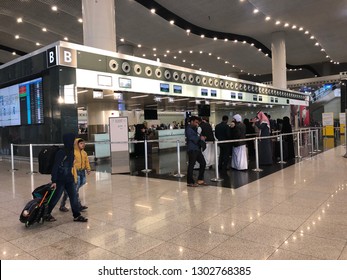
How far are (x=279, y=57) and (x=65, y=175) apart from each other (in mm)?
18231

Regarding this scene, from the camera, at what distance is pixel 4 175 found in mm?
8219

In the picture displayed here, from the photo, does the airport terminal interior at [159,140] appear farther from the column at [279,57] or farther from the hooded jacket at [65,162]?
the hooded jacket at [65,162]

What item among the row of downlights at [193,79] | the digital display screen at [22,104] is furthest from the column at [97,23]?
the digital display screen at [22,104]

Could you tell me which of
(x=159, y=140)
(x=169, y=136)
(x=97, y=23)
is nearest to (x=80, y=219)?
(x=159, y=140)

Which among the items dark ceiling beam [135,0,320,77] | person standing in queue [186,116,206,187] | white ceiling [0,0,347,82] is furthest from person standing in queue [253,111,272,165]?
dark ceiling beam [135,0,320,77]

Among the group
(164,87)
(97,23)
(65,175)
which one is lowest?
(65,175)

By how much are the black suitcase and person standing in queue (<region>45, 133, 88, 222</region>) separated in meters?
0.09

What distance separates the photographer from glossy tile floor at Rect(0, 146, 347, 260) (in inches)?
115

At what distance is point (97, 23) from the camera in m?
8.66

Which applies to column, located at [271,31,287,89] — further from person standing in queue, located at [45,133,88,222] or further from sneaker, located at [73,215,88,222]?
sneaker, located at [73,215,88,222]

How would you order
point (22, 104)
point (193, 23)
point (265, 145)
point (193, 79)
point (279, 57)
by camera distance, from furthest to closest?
point (279, 57) → point (193, 23) → point (193, 79) → point (22, 104) → point (265, 145)

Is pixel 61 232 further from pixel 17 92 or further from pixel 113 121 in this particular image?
pixel 17 92

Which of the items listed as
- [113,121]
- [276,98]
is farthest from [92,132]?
[276,98]

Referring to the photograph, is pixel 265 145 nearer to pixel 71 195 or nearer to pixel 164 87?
pixel 164 87
